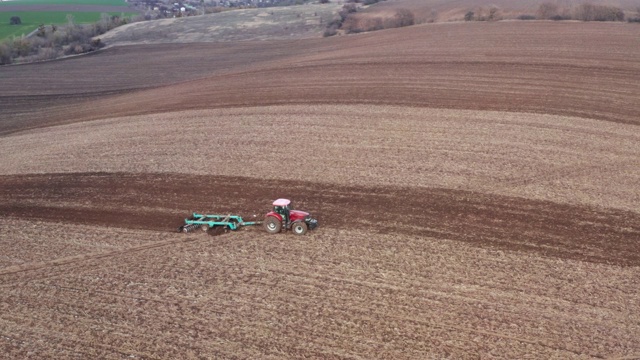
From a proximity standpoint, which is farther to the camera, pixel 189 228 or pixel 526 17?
pixel 526 17

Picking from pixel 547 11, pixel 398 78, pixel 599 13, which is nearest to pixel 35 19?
pixel 547 11

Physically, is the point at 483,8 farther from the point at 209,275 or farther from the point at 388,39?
the point at 209,275

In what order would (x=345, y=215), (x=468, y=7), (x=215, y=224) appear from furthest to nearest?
(x=468, y=7) < (x=345, y=215) < (x=215, y=224)

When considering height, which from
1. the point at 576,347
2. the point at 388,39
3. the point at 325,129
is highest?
the point at 388,39

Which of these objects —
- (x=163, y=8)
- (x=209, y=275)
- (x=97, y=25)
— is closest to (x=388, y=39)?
(x=209, y=275)

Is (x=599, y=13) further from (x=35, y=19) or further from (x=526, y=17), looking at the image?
(x=35, y=19)

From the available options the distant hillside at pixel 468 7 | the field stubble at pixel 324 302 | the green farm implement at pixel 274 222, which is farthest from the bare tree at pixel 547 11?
the green farm implement at pixel 274 222

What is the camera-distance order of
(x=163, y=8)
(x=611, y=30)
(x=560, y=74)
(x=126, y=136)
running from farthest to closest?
(x=163, y=8) < (x=611, y=30) < (x=560, y=74) < (x=126, y=136)
